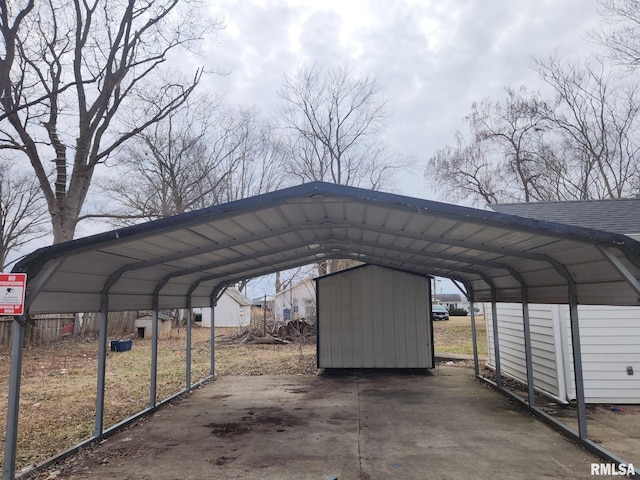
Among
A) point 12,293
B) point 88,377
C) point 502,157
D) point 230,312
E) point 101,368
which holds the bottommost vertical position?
point 88,377

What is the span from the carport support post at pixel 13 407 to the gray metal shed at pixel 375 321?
6581 mm

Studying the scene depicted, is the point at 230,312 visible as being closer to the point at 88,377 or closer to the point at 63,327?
the point at 63,327

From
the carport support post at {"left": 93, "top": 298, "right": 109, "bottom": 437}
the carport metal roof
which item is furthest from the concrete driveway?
the carport metal roof

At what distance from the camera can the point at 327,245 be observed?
735 centimetres

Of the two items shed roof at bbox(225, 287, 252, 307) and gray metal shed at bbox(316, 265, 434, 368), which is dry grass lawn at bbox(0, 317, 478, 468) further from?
shed roof at bbox(225, 287, 252, 307)

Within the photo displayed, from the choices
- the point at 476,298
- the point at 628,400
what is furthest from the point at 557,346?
the point at 476,298

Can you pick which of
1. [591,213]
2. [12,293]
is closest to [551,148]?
[591,213]

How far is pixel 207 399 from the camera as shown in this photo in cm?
700

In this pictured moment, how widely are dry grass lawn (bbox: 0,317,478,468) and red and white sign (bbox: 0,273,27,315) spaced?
6.30 ft

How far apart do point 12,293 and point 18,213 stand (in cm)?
2503

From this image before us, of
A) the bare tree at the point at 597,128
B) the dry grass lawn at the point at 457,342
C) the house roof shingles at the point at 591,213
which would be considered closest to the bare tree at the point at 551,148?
the bare tree at the point at 597,128

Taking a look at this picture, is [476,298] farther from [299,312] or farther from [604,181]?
[299,312]

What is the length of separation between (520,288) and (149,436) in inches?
214

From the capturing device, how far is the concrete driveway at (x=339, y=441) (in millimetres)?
3898
